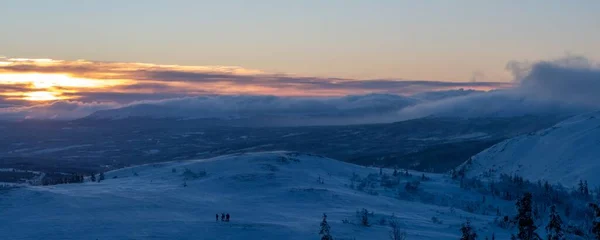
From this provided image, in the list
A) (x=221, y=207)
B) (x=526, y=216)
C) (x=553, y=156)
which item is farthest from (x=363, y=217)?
(x=553, y=156)

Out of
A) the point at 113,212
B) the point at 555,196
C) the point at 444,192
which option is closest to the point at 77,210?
the point at 113,212

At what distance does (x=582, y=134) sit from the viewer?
12775 centimetres

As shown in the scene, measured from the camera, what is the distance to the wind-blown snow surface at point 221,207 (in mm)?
44062

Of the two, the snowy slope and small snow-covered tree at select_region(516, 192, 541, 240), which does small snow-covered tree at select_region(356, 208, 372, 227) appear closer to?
small snow-covered tree at select_region(516, 192, 541, 240)

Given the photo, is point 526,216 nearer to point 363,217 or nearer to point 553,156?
point 363,217

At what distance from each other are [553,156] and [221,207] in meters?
79.3

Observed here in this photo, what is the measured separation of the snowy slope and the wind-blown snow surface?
3192 cm

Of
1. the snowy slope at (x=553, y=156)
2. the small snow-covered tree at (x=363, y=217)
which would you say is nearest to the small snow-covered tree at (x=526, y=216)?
the small snow-covered tree at (x=363, y=217)

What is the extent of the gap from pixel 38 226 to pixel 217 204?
630 inches

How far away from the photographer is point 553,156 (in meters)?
120

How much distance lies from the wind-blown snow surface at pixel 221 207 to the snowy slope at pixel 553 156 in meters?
31.9

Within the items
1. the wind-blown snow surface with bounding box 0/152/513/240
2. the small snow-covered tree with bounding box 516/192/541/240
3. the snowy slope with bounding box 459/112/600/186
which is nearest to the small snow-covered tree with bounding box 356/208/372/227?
the wind-blown snow surface with bounding box 0/152/513/240

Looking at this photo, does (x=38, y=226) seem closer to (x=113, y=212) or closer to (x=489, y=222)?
→ (x=113, y=212)

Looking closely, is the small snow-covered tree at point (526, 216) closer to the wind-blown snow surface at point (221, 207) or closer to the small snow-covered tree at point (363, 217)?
the wind-blown snow surface at point (221, 207)
